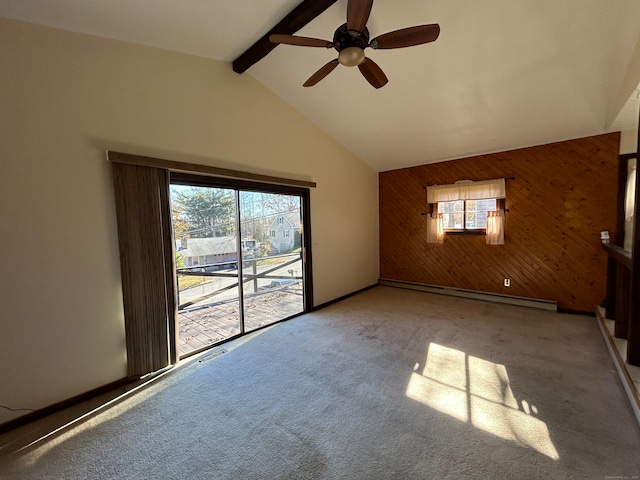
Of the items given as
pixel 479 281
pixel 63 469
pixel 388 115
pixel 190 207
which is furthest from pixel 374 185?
pixel 63 469

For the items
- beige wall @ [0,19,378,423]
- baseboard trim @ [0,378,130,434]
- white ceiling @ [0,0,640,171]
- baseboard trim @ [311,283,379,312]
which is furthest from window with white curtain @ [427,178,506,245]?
baseboard trim @ [0,378,130,434]

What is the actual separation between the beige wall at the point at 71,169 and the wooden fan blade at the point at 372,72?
1.84 m

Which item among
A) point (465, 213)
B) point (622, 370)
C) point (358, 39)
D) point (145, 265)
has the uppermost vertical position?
point (358, 39)

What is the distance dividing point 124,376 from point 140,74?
2.98 metres

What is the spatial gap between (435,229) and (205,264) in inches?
170

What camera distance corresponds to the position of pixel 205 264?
125 inches

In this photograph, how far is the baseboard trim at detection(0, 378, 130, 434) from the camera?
196 centimetres

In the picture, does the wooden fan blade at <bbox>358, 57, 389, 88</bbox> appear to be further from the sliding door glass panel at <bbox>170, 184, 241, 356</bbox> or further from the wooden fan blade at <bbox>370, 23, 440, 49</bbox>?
the sliding door glass panel at <bbox>170, 184, 241, 356</bbox>

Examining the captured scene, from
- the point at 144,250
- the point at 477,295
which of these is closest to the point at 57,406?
the point at 144,250

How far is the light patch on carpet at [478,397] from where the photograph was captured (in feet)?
5.87

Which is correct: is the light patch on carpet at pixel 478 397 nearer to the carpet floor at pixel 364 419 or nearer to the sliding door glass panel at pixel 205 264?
the carpet floor at pixel 364 419

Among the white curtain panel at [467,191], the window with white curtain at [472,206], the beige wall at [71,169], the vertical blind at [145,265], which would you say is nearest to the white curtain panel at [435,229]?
the window with white curtain at [472,206]

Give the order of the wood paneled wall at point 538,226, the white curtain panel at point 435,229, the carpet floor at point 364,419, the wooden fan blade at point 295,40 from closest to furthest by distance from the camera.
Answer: the carpet floor at point 364,419, the wooden fan blade at point 295,40, the wood paneled wall at point 538,226, the white curtain panel at point 435,229

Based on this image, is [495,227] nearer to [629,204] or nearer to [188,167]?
[629,204]
